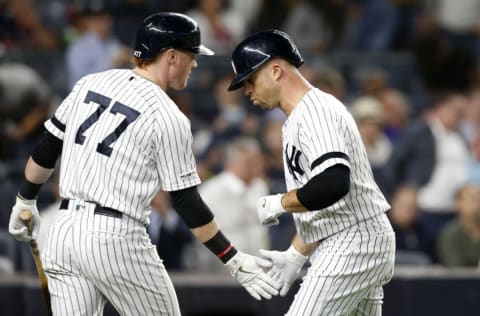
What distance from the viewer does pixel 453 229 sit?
9.28 meters

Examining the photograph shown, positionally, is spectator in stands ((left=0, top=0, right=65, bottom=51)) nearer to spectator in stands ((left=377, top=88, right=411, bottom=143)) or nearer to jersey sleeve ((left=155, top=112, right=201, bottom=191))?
spectator in stands ((left=377, top=88, right=411, bottom=143))

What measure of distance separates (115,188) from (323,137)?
99 centimetres

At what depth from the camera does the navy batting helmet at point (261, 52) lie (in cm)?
574

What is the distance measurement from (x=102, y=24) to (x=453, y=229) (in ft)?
13.2

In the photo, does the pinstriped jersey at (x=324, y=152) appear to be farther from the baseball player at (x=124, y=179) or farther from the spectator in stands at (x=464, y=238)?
the spectator in stands at (x=464, y=238)

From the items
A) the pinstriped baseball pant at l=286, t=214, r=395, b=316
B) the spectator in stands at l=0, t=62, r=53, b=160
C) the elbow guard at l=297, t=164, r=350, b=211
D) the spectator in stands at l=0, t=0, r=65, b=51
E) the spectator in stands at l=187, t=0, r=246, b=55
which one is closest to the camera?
the elbow guard at l=297, t=164, r=350, b=211

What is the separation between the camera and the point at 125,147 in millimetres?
5539

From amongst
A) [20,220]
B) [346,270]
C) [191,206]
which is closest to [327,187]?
[346,270]

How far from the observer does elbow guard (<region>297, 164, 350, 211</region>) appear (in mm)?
5391

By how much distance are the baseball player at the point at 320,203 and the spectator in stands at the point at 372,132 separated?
4.55m

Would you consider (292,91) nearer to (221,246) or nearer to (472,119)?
(221,246)

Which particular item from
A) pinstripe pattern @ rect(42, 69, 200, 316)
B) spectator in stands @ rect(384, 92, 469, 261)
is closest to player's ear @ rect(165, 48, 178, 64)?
pinstripe pattern @ rect(42, 69, 200, 316)

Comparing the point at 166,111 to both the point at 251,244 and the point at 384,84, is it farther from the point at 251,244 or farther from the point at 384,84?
the point at 384,84

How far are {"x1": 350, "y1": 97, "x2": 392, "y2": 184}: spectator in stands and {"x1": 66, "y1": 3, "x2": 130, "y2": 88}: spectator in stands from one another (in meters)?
2.24
